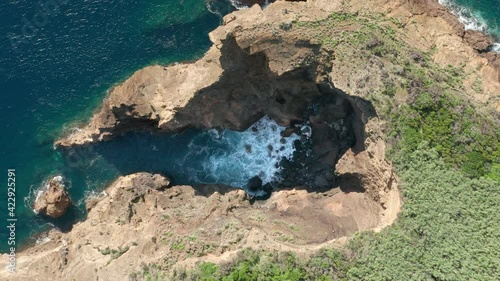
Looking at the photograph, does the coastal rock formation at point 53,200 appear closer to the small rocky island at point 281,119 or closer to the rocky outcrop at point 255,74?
the small rocky island at point 281,119

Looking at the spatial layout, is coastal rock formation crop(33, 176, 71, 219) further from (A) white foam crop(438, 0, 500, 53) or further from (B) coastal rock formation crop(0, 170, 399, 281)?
(A) white foam crop(438, 0, 500, 53)

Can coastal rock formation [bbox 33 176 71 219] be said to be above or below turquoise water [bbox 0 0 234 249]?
below

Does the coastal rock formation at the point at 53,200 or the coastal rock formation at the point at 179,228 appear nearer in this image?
the coastal rock formation at the point at 179,228

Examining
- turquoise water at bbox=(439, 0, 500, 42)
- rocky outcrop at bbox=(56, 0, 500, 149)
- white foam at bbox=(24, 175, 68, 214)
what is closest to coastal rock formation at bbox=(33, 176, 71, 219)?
white foam at bbox=(24, 175, 68, 214)

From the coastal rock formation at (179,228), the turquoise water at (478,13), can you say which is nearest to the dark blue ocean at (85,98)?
the coastal rock formation at (179,228)

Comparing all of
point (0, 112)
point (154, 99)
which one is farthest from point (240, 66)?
point (0, 112)

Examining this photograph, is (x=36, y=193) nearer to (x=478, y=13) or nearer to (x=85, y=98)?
(x=85, y=98)
